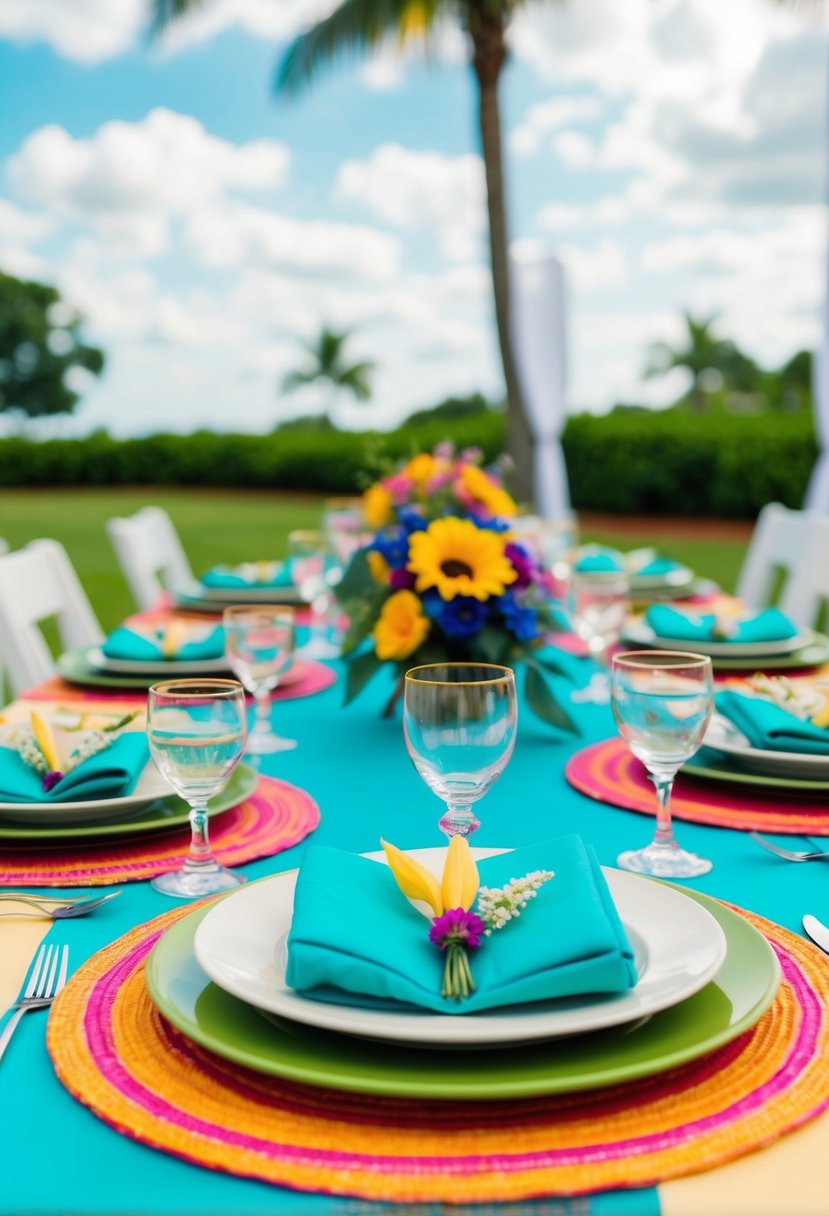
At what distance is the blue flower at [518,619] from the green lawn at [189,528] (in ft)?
25.2

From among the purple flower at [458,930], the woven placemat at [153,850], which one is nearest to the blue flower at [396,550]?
the woven placemat at [153,850]

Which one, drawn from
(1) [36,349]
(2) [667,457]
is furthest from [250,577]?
(1) [36,349]

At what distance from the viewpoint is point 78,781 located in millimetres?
1307

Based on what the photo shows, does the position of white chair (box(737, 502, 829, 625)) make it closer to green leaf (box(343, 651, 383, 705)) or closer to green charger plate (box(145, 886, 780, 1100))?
green leaf (box(343, 651, 383, 705))

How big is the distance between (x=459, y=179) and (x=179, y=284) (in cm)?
1023

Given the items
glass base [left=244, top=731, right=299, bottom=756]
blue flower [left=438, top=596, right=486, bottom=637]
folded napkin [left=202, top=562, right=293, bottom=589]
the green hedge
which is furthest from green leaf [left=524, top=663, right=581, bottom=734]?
the green hedge

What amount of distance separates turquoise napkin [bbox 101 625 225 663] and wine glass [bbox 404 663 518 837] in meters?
1.21

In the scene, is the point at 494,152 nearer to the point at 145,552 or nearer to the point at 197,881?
the point at 145,552

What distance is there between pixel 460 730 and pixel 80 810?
0.47 meters

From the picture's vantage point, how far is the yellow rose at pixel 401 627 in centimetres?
178

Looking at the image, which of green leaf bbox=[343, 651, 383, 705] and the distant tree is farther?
the distant tree

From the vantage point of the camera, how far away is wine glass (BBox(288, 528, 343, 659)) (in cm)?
257

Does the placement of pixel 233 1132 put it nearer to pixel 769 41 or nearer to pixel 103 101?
pixel 769 41

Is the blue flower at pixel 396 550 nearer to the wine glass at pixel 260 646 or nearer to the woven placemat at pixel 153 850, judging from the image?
the wine glass at pixel 260 646
